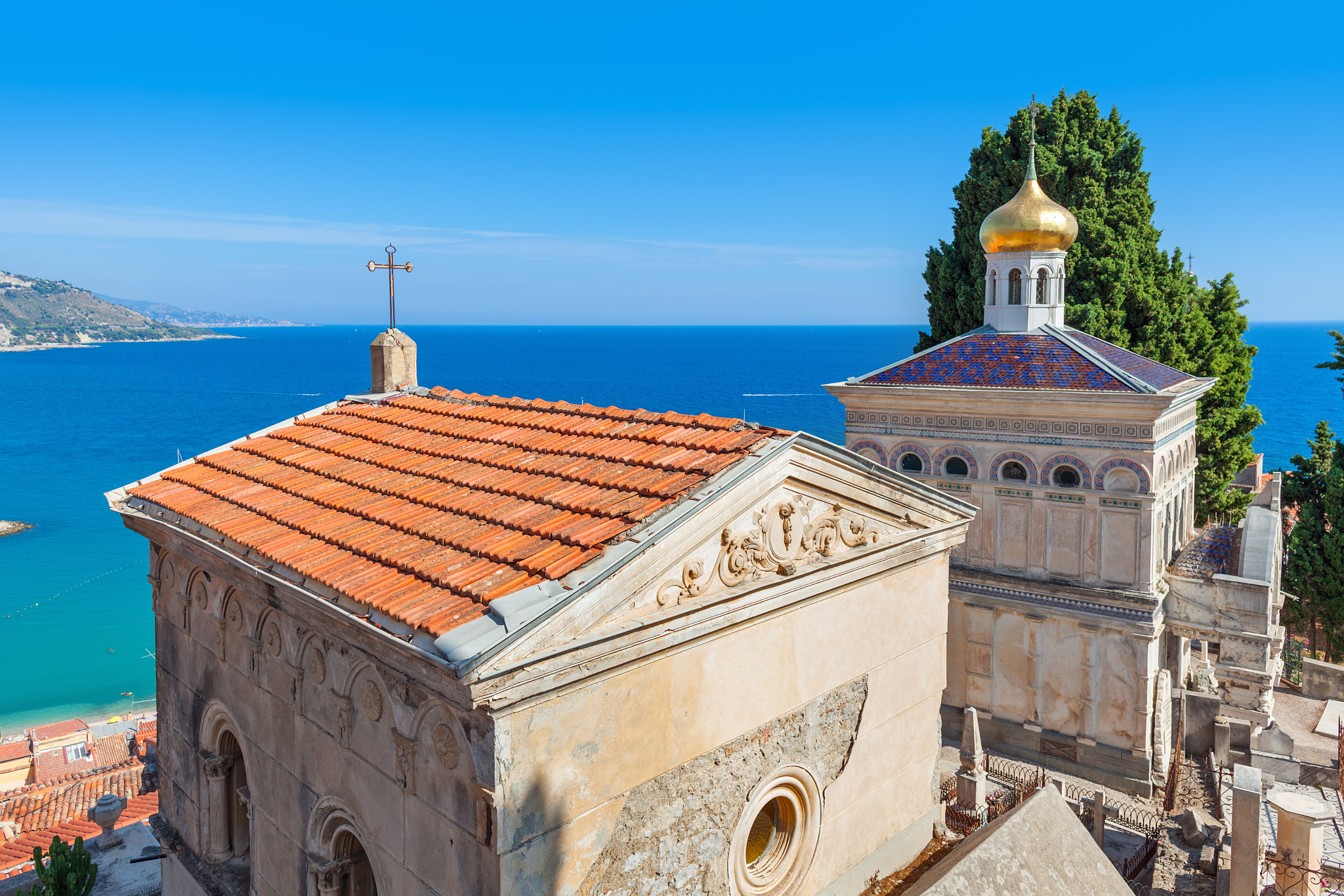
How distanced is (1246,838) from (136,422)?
119 m

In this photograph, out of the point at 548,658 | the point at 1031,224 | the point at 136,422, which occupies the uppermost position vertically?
the point at 1031,224

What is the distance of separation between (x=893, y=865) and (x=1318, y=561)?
69.3 ft

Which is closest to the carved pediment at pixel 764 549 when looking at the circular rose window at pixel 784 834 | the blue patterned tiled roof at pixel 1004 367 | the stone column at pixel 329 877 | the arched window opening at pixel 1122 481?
the circular rose window at pixel 784 834

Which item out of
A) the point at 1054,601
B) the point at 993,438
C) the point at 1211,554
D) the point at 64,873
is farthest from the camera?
the point at 1211,554

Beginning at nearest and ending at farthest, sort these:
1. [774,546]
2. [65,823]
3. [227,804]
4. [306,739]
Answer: [774,546]
[306,739]
[227,804]
[65,823]

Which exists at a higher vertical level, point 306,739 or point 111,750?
point 306,739

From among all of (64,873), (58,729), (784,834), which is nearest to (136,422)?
(58,729)

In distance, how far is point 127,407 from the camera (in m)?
117

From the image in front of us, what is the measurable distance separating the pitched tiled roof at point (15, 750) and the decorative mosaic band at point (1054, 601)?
27.5m

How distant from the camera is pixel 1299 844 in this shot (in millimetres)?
8250

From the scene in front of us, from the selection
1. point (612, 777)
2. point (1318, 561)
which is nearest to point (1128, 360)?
point (1318, 561)

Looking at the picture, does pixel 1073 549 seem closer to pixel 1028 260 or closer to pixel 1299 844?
pixel 1028 260

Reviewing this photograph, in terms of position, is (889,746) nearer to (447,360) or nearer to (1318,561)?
(1318,561)

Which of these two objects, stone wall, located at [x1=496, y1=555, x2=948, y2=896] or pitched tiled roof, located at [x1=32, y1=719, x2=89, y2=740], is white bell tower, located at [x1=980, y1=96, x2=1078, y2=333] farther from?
pitched tiled roof, located at [x1=32, y1=719, x2=89, y2=740]
